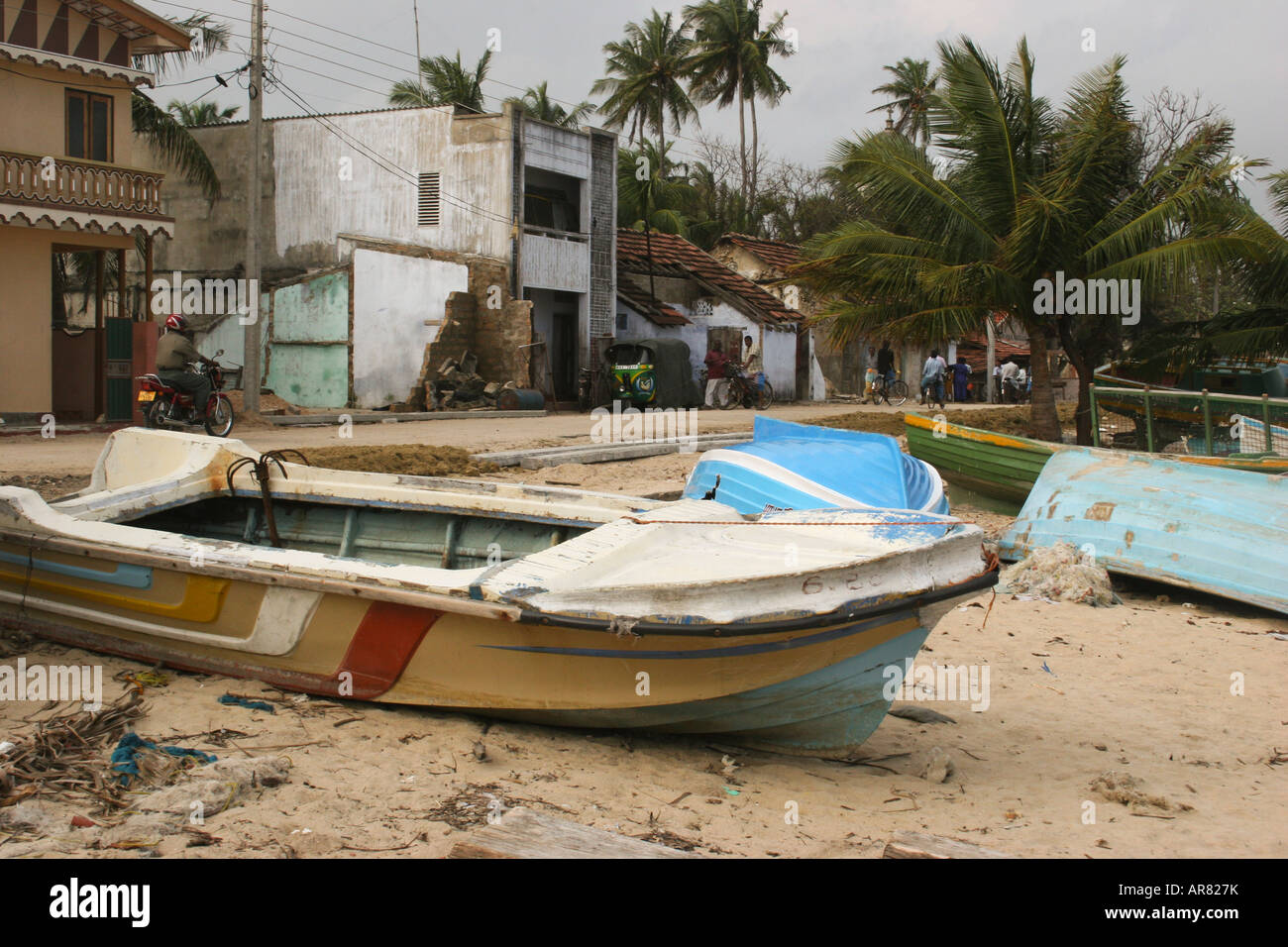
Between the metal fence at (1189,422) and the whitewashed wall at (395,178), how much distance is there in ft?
49.5

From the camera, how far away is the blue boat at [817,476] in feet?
26.2

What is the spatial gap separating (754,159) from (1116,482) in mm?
37389

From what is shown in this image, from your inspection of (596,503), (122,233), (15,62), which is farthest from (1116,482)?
(15,62)

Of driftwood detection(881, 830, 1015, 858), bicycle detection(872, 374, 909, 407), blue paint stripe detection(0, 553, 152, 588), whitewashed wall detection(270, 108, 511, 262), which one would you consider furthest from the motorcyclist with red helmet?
bicycle detection(872, 374, 909, 407)

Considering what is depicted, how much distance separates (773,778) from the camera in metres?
4.60

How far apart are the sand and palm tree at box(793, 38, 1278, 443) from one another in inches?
385

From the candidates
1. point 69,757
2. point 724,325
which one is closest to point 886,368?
point 724,325

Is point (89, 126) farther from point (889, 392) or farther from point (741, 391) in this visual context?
point (889, 392)

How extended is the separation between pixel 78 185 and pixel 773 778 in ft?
50.5

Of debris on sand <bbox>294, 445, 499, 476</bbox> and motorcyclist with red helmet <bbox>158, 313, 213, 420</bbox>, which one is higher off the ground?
motorcyclist with red helmet <bbox>158, 313, 213, 420</bbox>

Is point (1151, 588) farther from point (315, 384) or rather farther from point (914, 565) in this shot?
point (315, 384)

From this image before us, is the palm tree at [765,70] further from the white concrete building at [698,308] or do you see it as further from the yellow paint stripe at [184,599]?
the yellow paint stripe at [184,599]

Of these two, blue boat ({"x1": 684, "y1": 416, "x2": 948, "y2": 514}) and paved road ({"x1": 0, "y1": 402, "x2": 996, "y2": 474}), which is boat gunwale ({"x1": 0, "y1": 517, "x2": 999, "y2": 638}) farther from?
paved road ({"x1": 0, "y1": 402, "x2": 996, "y2": 474})

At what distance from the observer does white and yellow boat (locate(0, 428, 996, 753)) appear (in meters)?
4.25
